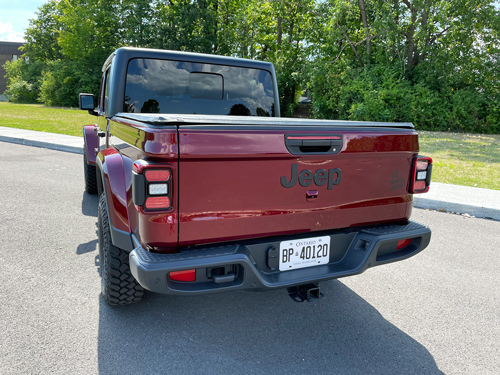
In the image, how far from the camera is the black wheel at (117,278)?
8.93ft

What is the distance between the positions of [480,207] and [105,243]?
214 inches

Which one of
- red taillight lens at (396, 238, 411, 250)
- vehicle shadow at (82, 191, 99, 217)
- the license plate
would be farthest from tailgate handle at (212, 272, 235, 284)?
vehicle shadow at (82, 191, 99, 217)

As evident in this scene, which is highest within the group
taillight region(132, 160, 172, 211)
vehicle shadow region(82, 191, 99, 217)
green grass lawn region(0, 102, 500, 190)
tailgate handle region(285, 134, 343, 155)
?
tailgate handle region(285, 134, 343, 155)

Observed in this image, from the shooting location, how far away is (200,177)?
2152mm

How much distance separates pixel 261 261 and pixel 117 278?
1.09 metres

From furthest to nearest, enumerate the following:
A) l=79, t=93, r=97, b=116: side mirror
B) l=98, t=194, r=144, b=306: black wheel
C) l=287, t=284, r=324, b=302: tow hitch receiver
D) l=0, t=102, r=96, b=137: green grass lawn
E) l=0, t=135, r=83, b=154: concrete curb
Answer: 1. l=0, t=102, r=96, b=137: green grass lawn
2. l=0, t=135, r=83, b=154: concrete curb
3. l=79, t=93, r=97, b=116: side mirror
4. l=98, t=194, r=144, b=306: black wheel
5. l=287, t=284, r=324, b=302: tow hitch receiver

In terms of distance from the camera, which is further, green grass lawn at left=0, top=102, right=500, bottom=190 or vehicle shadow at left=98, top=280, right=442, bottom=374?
green grass lawn at left=0, top=102, right=500, bottom=190

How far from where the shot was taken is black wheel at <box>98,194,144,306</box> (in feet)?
8.93

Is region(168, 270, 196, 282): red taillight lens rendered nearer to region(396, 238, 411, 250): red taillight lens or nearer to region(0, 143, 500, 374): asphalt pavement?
region(0, 143, 500, 374): asphalt pavement

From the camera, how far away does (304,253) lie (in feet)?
8.23

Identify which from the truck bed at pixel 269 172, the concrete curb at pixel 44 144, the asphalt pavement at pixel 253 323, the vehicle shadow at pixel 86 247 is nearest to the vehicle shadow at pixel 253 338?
the asphalt pavement at pixel 253 323

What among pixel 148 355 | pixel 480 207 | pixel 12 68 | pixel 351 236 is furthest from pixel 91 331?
pixel 12 68

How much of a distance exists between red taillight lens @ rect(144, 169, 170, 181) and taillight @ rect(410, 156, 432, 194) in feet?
5.93

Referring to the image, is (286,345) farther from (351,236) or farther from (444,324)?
(444,324)
